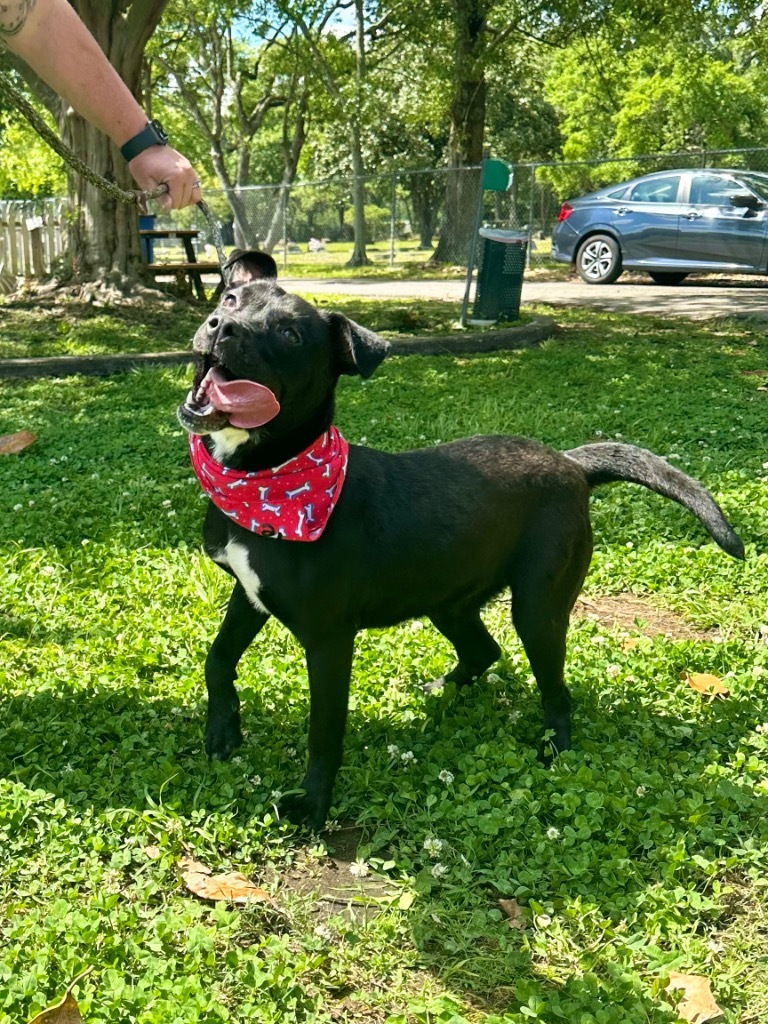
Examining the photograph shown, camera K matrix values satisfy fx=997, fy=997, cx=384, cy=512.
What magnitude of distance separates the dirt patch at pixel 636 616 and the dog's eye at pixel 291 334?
2.10 meters

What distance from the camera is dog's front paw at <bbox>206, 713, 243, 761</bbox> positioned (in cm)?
329

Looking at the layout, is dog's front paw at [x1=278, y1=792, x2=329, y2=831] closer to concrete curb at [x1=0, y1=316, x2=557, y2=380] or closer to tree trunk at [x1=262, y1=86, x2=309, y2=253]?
concrete curb at [x1=0, y1=316, x2=557, y2=380]

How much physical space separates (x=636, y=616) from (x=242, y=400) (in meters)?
2.43

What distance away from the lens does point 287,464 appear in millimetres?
2924

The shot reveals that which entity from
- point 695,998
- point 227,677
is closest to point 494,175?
point 227,677

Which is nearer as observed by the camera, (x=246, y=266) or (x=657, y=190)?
(x=246, y=266)

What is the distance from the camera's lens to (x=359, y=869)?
2.83 meters

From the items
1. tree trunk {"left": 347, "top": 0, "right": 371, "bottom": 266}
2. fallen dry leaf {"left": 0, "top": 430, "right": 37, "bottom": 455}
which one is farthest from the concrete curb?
tree trunk {"left": 347, "top": 0, "right": 371, "bottom": 266}

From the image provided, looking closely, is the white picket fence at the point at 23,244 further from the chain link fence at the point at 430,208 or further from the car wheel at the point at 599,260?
the car wheel at the point at 599,260

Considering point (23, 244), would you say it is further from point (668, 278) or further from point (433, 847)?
point (433, 847)

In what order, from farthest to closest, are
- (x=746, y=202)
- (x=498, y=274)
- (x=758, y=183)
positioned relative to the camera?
(x=758, y=183)
(x=746, y=202)
(x=498, y=274)

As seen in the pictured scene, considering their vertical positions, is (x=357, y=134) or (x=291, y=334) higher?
(x=357, y=134)

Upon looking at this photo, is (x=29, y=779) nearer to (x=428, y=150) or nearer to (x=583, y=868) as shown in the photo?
(x=583, y=868)

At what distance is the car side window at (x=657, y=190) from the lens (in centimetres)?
1644
